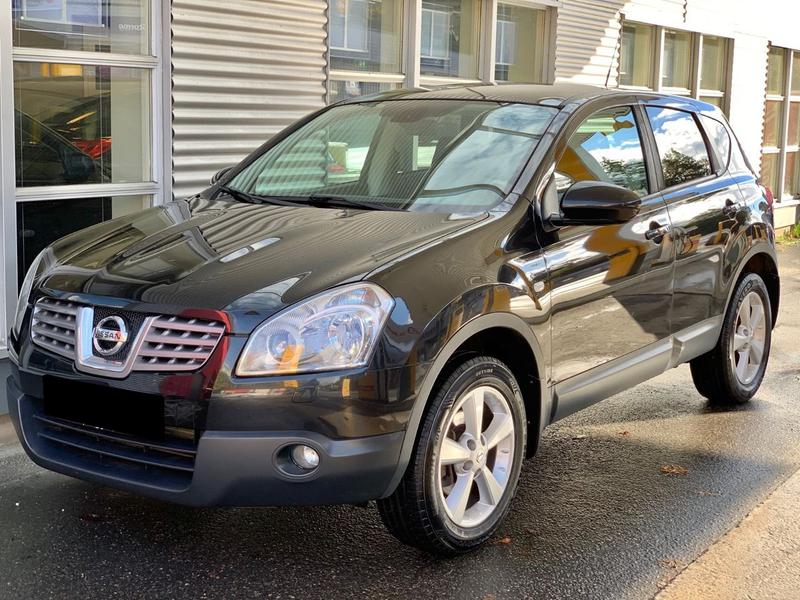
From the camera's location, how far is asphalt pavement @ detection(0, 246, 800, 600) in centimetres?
376

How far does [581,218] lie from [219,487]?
1860mm

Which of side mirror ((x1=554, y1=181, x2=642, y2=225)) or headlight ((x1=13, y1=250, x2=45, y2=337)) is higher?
side mirror ((x1=554, y1=181, x2=642, y2=225))

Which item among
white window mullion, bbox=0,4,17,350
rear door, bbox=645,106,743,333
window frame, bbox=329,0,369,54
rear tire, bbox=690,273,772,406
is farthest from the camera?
window frame, bbox=329,0,369,54

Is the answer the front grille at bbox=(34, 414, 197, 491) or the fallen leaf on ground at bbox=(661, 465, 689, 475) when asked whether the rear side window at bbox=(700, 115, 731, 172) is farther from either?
the front grille at bbox=(34, 414, 197, 491)

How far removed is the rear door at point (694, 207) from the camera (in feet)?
17.3

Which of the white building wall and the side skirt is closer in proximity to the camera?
the side skirt

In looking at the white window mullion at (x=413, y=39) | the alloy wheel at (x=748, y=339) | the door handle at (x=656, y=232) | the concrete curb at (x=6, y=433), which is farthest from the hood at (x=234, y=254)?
the white window mullion at (x=413, y=39)

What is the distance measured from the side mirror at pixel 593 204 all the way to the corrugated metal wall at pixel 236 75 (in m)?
3.31

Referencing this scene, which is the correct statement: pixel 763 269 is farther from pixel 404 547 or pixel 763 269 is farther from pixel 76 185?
pixel 76 185

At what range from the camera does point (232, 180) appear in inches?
203

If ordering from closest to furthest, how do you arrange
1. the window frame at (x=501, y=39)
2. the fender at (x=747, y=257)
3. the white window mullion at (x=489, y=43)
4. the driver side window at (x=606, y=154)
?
the driver side window at (x=606, y=154), the fender at (x=747, y=257), the white window mullion at (x=489, y=43), the window frame at (x=501, y=39)

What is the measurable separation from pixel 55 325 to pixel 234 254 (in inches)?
26.8

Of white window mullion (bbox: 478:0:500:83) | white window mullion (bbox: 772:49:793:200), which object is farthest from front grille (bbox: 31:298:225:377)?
white window mullion (bbox: 772:49:793:200)

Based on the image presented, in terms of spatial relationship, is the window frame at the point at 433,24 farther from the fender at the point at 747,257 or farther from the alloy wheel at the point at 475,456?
the alloy wheel at the point at 475,456
